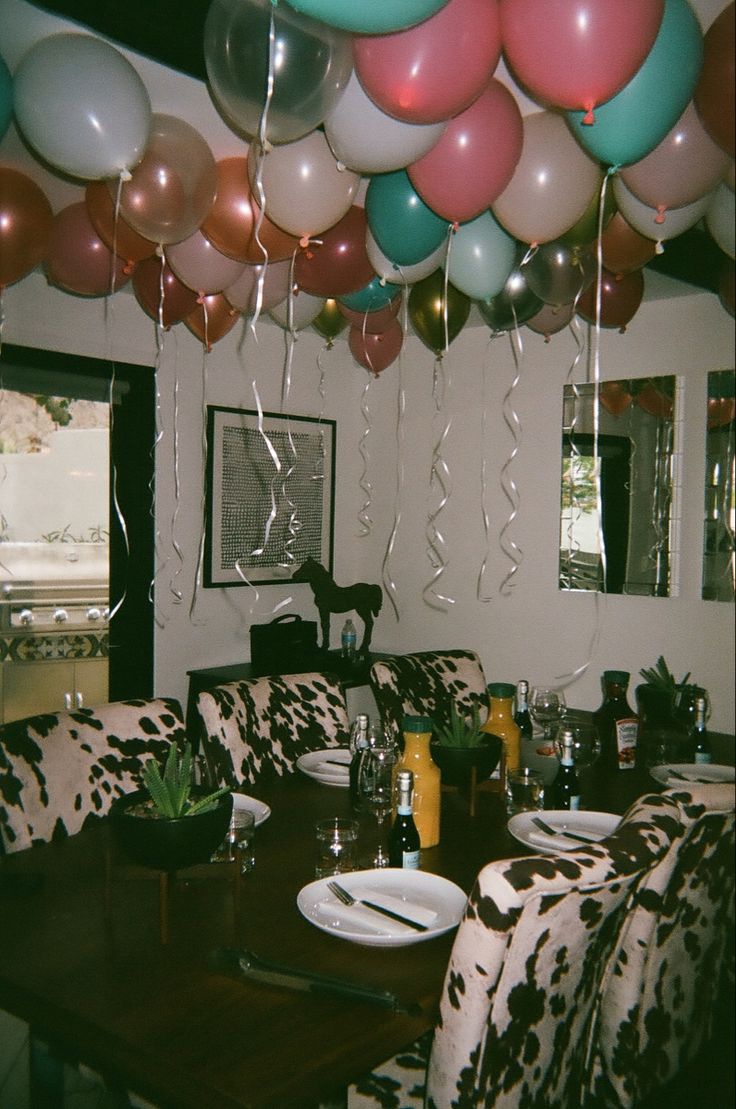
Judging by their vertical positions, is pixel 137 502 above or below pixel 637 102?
below

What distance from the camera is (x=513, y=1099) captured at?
1.01 meters

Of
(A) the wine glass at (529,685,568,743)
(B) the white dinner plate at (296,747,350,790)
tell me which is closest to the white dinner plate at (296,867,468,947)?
(B) the white dinner plate at (296,747,350,790)

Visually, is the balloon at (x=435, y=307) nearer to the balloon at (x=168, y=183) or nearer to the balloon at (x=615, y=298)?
the balloon at (x=615, y=298)

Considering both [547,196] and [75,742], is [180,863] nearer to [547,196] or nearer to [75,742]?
[75,742]

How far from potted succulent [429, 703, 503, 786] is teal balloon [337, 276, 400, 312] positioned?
1.38 metres

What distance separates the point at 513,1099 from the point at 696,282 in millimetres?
2577

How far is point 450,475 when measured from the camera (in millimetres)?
4031

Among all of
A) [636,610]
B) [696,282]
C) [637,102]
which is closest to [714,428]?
[696,282]

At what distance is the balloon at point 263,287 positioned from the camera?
7.71 feet

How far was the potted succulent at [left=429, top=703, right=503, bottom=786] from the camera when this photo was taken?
5.43 feet

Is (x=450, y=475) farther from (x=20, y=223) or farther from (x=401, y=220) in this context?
(x=20, y=223)

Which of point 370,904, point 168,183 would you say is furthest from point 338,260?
point 370,904

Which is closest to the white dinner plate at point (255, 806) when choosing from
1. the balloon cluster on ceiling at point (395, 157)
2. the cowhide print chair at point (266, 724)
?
the cowhide print chair at point (266, 724)

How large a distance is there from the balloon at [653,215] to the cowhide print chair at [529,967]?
1.44 metres
